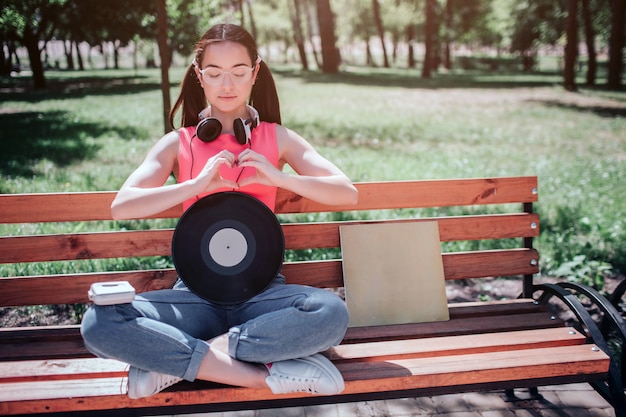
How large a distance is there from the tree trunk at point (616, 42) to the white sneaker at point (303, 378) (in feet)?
75.9

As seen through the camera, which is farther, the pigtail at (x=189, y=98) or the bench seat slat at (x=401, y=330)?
the pigtail at (x=189, y=98)

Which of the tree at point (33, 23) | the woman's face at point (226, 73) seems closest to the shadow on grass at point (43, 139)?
the tree at point (33, 23)

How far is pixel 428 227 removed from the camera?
3.33 metres

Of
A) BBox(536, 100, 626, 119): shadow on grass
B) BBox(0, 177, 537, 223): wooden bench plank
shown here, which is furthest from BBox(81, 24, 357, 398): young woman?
BBox(536, 100, 626, 119): shadow on grass

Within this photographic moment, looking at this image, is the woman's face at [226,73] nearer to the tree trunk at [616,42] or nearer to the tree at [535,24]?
the tree trunk at [616,42]

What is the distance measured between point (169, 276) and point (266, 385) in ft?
3.27

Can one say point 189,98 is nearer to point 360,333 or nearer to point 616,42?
point 360,333

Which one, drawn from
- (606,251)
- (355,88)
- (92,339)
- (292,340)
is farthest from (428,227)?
(355,88)

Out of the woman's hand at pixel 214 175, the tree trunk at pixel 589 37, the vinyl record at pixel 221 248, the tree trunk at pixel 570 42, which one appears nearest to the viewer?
the woman's hand at pixel 214 175

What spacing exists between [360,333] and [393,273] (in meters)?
0.42

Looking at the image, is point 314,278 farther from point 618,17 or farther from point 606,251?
point 618,17

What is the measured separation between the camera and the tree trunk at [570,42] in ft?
66.5

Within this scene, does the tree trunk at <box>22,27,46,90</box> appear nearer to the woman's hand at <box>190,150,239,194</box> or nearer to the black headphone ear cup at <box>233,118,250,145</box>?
the black headphone ear cup at <box>233,118,250,145</box>

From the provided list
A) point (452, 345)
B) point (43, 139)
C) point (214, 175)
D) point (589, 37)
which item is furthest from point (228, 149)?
point (589, 37)
